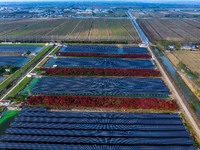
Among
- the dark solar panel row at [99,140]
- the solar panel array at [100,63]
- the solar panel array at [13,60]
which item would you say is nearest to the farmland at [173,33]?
the solar panel array at [100,63]

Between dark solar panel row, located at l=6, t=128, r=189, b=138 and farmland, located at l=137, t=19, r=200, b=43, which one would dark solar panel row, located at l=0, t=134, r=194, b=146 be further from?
farmland, located at l=137, t=19, r=200, b=43

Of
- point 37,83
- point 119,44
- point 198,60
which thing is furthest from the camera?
point 119,44

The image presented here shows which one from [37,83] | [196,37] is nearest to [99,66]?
[37,83]

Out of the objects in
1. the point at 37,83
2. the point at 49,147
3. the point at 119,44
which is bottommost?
the point at 49,147

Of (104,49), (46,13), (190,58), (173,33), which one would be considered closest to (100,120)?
(104,49)

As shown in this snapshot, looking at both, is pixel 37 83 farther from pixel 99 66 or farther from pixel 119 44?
pixel 119 44

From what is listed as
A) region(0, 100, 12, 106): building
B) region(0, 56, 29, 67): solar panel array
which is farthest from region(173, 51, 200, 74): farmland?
region(0, 56, 29, 67): solar panel array
